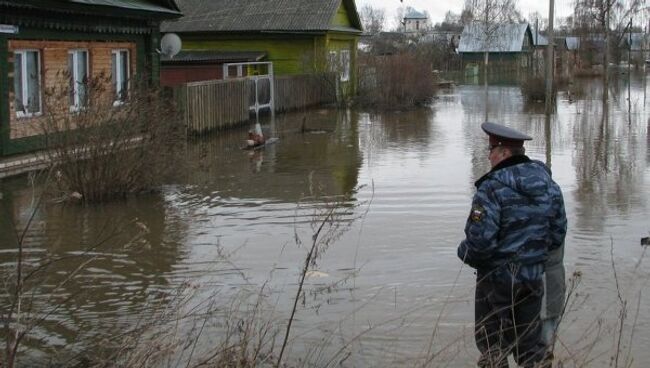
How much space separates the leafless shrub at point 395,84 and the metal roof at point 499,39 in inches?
1846

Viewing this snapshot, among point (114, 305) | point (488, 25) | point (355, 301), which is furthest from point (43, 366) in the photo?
point (488, 25)

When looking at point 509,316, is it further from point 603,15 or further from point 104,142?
point 603,15

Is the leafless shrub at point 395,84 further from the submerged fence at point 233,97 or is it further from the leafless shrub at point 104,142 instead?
the leafless shrub at point 104,142

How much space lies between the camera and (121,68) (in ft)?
68.5

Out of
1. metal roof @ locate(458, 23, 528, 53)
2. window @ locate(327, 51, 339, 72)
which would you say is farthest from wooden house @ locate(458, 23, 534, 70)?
window @ locate(327, 51, 339, 72)

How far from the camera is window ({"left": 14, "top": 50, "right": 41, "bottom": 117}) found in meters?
16.2

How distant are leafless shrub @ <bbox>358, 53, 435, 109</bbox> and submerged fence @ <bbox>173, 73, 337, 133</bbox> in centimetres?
159

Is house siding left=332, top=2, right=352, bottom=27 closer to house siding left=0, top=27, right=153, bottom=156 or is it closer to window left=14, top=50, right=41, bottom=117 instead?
house siding left=0, top=27, right=153, bottom=156

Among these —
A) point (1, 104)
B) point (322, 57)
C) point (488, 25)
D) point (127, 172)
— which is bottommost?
point (127, 172)

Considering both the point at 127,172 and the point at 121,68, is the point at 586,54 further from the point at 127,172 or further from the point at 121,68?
the point at 127,172

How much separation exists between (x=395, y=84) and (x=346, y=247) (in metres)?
23.6

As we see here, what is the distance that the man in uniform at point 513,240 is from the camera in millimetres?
4930

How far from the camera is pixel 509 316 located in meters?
5.13

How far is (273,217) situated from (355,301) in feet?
12.7
